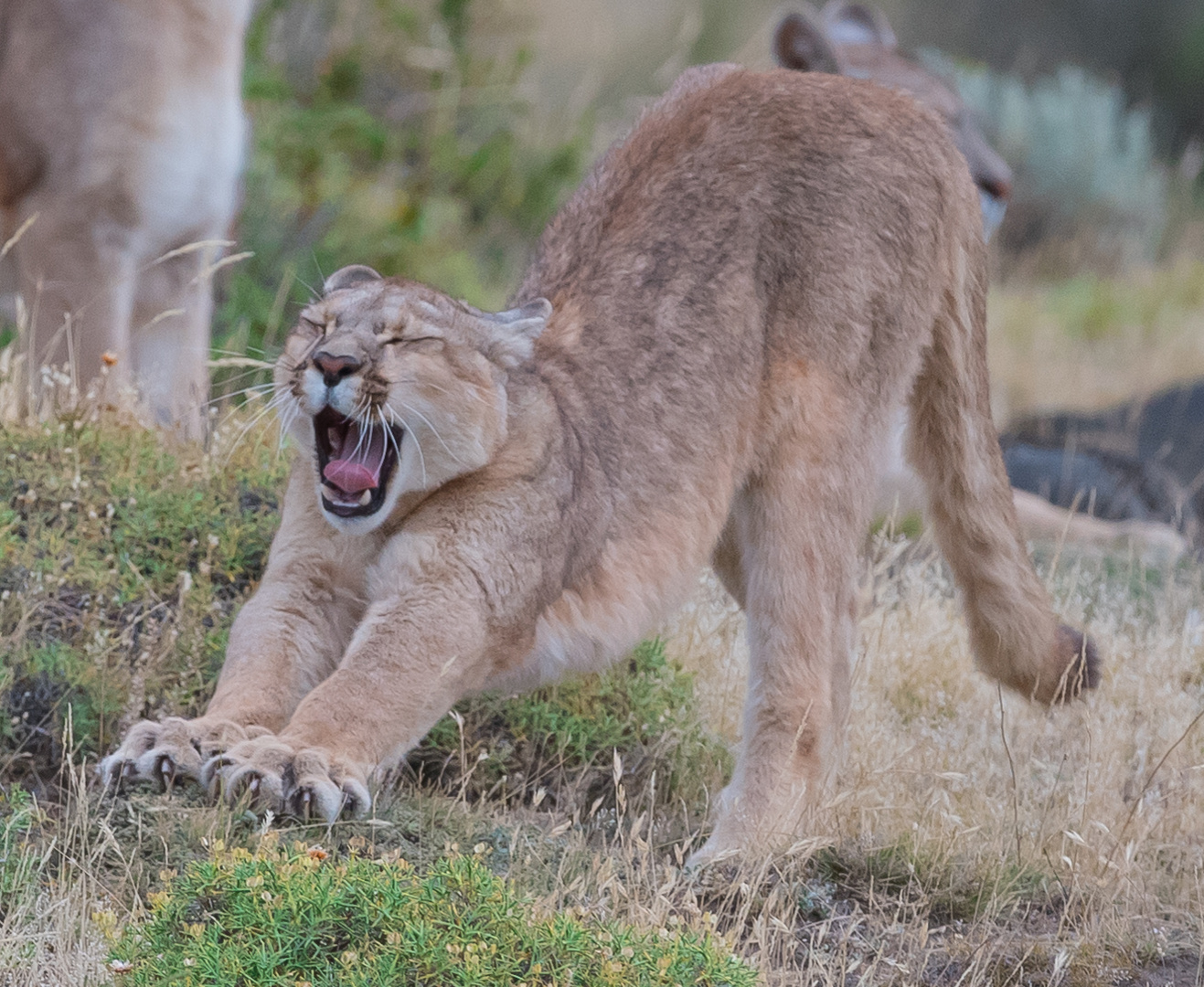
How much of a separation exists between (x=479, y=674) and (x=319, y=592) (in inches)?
17.1

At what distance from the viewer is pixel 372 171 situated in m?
11.7

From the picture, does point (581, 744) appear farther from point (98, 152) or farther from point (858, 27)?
point (858, 27)

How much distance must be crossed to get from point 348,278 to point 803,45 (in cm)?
573

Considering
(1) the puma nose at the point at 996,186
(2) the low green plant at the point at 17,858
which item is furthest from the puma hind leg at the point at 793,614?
(1) the puma nose at the point at 996,186

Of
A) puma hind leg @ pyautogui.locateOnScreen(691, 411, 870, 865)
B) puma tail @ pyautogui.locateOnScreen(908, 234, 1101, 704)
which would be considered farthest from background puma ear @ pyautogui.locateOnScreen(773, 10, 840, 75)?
puma hind leg @ pyautogui.locateOnScreen(691, 411, 870, 865)

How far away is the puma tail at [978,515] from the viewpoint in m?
4.48

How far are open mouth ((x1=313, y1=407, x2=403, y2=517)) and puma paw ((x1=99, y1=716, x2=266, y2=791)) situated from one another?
0.55 metres

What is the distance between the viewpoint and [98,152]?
5.90m

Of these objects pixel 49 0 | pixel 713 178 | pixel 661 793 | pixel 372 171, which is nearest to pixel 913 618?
pixel 661 793

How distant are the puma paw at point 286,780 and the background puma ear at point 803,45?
21.7ft

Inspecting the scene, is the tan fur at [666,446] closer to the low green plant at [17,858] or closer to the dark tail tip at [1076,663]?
the dark tail tip at [1076,663]

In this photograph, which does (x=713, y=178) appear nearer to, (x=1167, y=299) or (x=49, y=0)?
(x=49, y=0)

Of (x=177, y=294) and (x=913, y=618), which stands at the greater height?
(x=177, y=294)

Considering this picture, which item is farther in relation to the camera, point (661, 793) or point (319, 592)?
point (661, 793)
